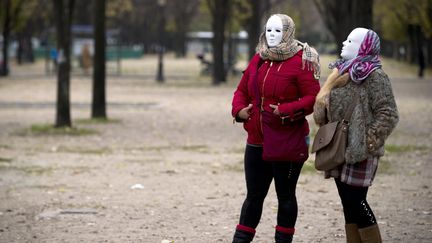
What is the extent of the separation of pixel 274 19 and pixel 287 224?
1.42 meters

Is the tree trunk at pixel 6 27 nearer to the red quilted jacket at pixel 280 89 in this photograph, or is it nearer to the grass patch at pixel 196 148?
the grass patch at pixel 196 148

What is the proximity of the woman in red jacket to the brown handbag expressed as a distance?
27 cm

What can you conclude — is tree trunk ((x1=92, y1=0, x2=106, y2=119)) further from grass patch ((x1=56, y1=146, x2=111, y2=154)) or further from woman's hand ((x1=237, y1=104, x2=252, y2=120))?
woman's hand ((x1=237, y1=104, x2=252, y2=120))

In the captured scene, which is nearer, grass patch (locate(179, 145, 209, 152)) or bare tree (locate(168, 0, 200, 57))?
grass patch (locate(179, 145, 209, 152))

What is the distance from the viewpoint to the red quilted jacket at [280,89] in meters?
6.41

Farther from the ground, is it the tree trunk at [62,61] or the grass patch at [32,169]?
the tree trunk at [62,61]

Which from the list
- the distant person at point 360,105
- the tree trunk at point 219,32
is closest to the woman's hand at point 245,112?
the distant person at point 360,105

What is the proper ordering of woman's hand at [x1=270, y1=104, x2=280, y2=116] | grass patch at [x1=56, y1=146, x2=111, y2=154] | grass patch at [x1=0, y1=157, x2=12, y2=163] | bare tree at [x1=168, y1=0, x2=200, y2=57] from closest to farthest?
1. woman's hand at [x1=270, y1=104, x2=280, y2=116]
2. grass patch at [x1=0, y1=157, x2=12, y2=163]
3. grass patch at [x1=56, y1=146, x2=111, y2=154]
4. bare tree at [x1=168, y1=0, x2=200, y2=57]

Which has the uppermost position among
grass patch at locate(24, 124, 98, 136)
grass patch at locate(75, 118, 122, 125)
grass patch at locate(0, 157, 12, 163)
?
grass patch at locate(0, 157, 12, 163)

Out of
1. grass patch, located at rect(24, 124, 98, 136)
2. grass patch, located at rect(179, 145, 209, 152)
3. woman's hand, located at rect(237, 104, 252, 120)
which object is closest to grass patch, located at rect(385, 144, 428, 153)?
grass patch, located at rect(179, 145, 209, 152)

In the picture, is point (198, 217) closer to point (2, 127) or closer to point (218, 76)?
point (2, 127)

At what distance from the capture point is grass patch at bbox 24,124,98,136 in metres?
18.5

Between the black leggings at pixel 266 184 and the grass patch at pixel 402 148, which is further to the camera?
the grass patch at pixel 402 148

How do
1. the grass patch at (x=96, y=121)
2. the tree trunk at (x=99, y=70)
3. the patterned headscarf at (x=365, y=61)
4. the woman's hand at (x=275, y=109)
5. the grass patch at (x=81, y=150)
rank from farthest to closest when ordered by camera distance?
the tree trunk at (x=99, y=70)
the grass patch at (x=96, y=121)
the grass patch at (x=81, y=150)
the woman's hand at (x=275, y=109)
the patterned headscarf at (x=365, y=61)
